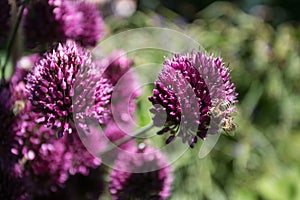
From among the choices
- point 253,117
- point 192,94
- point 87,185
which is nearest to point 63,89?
point 192,94

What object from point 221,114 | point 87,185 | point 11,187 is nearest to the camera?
point 221,114

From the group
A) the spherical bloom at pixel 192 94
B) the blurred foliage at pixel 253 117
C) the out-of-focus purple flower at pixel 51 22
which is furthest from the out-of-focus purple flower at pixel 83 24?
the blurred foliage at pixel 253 117

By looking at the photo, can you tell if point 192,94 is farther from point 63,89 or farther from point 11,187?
point 11,187

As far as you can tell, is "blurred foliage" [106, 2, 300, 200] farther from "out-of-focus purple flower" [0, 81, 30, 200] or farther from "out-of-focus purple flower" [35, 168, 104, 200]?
"out-of-focus purple flower" [0, 81, 30, 200]

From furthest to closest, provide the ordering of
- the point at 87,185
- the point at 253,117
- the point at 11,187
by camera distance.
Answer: the point at 253,117 < the point at 87,185 < the point at 11,187

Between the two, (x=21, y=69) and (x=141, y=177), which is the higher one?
(x=21, y=69)
